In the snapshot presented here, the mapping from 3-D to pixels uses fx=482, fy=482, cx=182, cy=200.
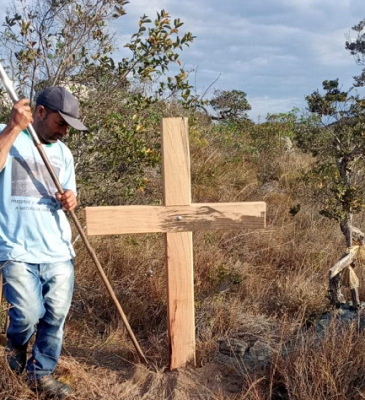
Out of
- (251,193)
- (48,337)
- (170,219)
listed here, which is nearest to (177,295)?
(170,219)

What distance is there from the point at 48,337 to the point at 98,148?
189 cm

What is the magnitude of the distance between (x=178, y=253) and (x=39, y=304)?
3.06ft

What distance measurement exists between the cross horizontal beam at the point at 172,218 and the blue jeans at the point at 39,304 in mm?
348

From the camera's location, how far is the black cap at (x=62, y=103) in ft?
8.93

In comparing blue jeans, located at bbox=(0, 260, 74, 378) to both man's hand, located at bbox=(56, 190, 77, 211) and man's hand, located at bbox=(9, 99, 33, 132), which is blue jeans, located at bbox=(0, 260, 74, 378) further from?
man's hand, located at bbox=(9, 99, 33, 132)

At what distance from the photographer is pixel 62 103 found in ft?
8.91

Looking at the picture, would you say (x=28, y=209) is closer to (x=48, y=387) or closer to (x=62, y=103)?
(x=62, y=103)

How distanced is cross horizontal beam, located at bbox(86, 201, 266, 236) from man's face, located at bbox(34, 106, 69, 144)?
1.70ft

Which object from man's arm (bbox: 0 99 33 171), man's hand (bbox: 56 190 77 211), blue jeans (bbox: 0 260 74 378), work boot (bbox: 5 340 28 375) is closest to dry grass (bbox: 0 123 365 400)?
work boot (bbox: 5 340 28 375)

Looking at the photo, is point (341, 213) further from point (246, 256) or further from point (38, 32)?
point (38, 32)

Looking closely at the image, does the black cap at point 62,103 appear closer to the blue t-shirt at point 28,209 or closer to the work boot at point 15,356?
the blue t-shirt at point 28,209

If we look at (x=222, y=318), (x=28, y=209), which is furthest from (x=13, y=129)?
(x=222, y=318)

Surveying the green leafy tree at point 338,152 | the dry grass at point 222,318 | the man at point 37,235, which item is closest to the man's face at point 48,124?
the man at point 37,235

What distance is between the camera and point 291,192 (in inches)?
292
